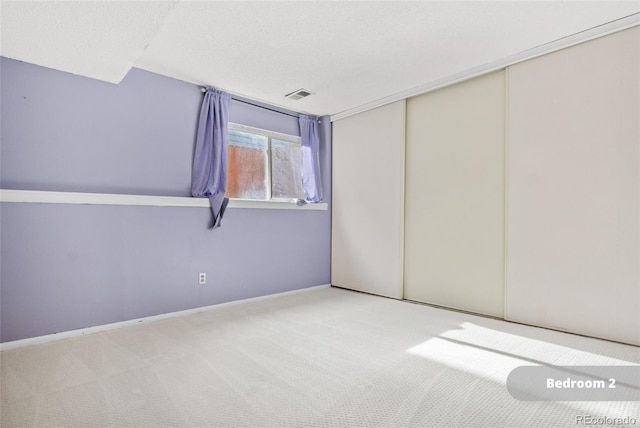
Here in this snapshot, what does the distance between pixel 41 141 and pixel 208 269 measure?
171cm

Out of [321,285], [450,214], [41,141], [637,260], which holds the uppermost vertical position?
[41,141]

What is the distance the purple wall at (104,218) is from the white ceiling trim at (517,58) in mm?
1783

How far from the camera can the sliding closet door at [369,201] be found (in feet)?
12.6

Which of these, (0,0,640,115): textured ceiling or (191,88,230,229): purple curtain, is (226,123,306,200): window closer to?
(191,88,230,229): purple curtain

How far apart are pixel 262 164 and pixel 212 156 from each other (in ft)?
2.54

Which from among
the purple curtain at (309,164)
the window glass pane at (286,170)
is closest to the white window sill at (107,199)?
the window glass pane at (286,170)

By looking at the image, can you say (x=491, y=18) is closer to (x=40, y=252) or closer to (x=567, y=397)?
(x=567, y=397)

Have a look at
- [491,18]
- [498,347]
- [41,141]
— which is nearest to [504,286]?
[498,347]

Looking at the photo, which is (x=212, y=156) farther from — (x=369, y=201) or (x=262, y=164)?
(x=369, y=201)

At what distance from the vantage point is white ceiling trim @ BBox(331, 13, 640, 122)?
2374mm

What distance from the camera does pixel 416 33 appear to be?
2465 millimetres

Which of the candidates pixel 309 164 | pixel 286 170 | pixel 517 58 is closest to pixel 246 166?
pixel 286 170

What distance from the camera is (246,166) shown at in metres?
3.88

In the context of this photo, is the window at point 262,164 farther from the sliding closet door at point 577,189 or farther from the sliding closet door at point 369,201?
the sliding closet door at point 577,189
